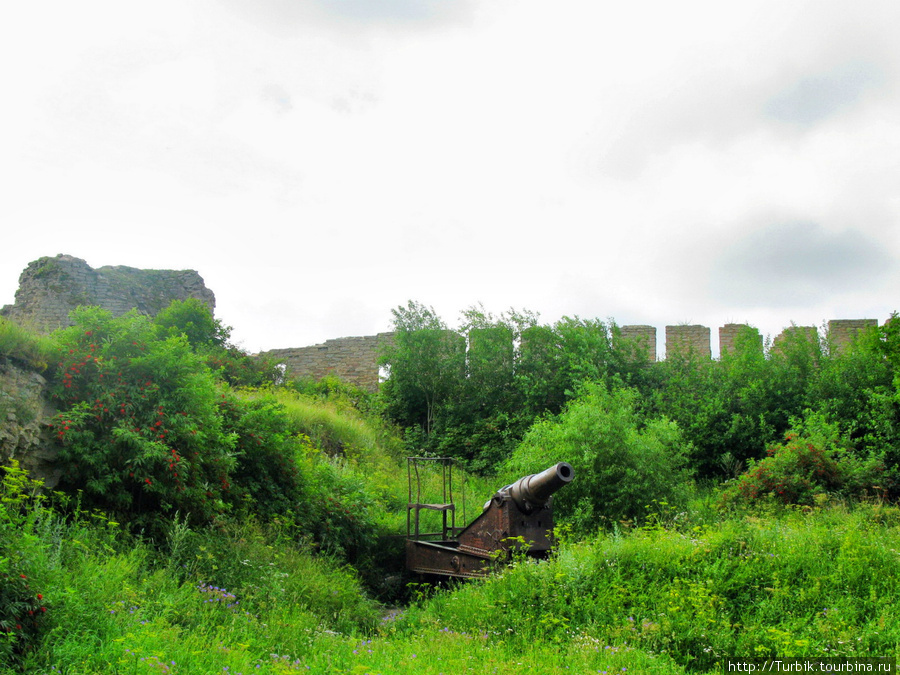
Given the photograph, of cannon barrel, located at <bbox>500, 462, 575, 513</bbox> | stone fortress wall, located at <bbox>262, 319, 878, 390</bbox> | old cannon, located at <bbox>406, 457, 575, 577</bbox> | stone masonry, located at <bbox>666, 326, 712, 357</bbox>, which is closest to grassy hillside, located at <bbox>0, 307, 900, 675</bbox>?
old cannon, located at <bbox>406, 457, 575, 577</bbox>

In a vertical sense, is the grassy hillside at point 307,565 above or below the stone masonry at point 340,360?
below

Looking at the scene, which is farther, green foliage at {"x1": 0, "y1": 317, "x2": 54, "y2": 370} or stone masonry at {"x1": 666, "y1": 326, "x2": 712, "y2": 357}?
stone masonry at {"x1": 666, "y1": 326, "x2": 712, "y2": 357}

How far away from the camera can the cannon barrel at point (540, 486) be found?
26.0ft

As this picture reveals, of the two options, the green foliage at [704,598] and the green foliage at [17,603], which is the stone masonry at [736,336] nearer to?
the green foliage at [704,598]

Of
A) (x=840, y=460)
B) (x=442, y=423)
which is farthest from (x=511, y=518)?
(x=442, y=423)

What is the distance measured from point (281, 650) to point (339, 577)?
2.69 m

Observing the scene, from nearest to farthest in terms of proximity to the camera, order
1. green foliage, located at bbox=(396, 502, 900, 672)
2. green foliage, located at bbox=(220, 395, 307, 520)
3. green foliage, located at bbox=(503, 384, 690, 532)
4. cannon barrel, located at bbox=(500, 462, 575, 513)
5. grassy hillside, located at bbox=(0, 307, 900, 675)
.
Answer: grassy hillside, located at bbox=(0, 307, 900, 675), green foliage, located at bbox=(396, 502, 900, 672), cannon barrel, located at bbox=(500, 462, 575, 513), green foliage, located at bbox=(220, 395, 307, 520), green foliage, located at bbox=(503, 384, 690, 532)

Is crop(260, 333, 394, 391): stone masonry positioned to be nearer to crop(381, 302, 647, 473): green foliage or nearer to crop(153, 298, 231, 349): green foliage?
crop(381, 302, 647, 473): green foliage

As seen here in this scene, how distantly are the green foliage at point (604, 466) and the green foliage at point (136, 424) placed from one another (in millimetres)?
5072

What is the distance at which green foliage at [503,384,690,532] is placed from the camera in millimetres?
10273

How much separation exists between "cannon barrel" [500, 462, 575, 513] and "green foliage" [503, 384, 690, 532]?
5.55 feet

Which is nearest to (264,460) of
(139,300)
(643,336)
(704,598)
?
(704,598)

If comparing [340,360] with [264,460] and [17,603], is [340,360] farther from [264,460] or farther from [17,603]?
[17,603]

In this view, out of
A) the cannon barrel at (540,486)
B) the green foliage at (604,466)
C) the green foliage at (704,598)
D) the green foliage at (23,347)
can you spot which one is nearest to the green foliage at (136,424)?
the green foliage at (23,347)
